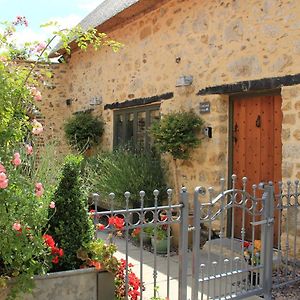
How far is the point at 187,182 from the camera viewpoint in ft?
22.6

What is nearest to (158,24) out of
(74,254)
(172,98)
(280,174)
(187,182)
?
(172,98)

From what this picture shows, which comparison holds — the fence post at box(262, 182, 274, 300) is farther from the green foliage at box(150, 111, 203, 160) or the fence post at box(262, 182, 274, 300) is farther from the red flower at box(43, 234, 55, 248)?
the green foliage at box(150, 111, 203, 160)

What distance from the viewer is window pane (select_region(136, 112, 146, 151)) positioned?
27.4 feet

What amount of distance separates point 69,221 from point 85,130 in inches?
273

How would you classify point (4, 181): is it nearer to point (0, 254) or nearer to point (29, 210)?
point (29, 210)

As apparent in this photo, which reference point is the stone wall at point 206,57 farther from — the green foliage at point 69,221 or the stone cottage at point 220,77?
the green foliage at point 69,221

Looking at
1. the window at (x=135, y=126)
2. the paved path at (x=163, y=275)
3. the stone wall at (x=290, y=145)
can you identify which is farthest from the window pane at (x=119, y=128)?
the stone wall at (x=290, y=145)

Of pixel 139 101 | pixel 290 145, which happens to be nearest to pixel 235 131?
pixel 290 145

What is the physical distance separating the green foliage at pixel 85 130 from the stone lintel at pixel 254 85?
4122 mm

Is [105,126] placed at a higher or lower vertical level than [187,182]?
higher

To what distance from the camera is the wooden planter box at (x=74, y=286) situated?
2.91 m

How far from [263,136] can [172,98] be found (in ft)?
6.57

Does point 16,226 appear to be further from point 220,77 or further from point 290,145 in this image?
point 220,77

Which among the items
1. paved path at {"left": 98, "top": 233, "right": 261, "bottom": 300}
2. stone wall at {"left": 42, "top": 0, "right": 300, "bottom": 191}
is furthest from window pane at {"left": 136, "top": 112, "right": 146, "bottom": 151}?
paved path at {"left": 98, "top": 233, "right": 261, "bottom": 300}
